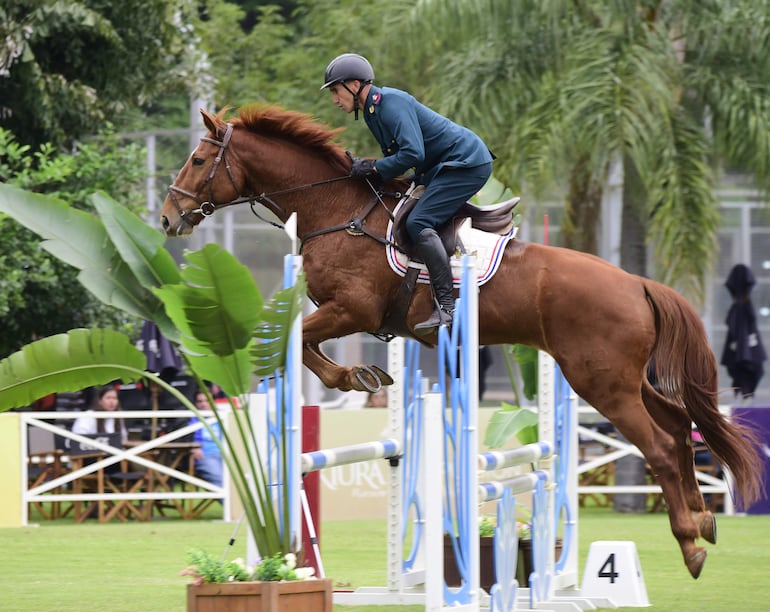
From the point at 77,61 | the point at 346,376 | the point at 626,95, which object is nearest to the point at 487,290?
the point at 346,376

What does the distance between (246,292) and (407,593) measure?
8.43ft

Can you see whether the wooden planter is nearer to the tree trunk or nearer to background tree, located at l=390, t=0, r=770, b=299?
background tree, located at l=390, t=0, r=770, b=299

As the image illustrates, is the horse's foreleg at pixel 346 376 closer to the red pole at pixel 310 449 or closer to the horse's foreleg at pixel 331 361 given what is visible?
the horse's foreleg at pixel 331 361

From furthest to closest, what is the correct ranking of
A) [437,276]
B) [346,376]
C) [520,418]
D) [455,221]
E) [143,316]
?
[520,418] → [455,221] → [437,276] → [346,376] → [143,316]

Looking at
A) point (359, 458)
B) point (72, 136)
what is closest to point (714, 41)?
point (72, 136)

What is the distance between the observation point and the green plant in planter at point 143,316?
4723 mm

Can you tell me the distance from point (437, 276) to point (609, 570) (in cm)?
202

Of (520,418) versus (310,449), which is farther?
(520,418)

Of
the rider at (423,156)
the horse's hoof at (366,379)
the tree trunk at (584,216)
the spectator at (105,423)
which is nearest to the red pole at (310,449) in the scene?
the horse's hoof at (366,379)

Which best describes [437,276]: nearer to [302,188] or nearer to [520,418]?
[302,188]

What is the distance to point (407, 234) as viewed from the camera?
6.18 meters

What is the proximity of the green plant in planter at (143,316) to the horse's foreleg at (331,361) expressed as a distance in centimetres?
97

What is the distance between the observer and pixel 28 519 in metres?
11.4

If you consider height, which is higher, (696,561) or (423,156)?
(423,156)
